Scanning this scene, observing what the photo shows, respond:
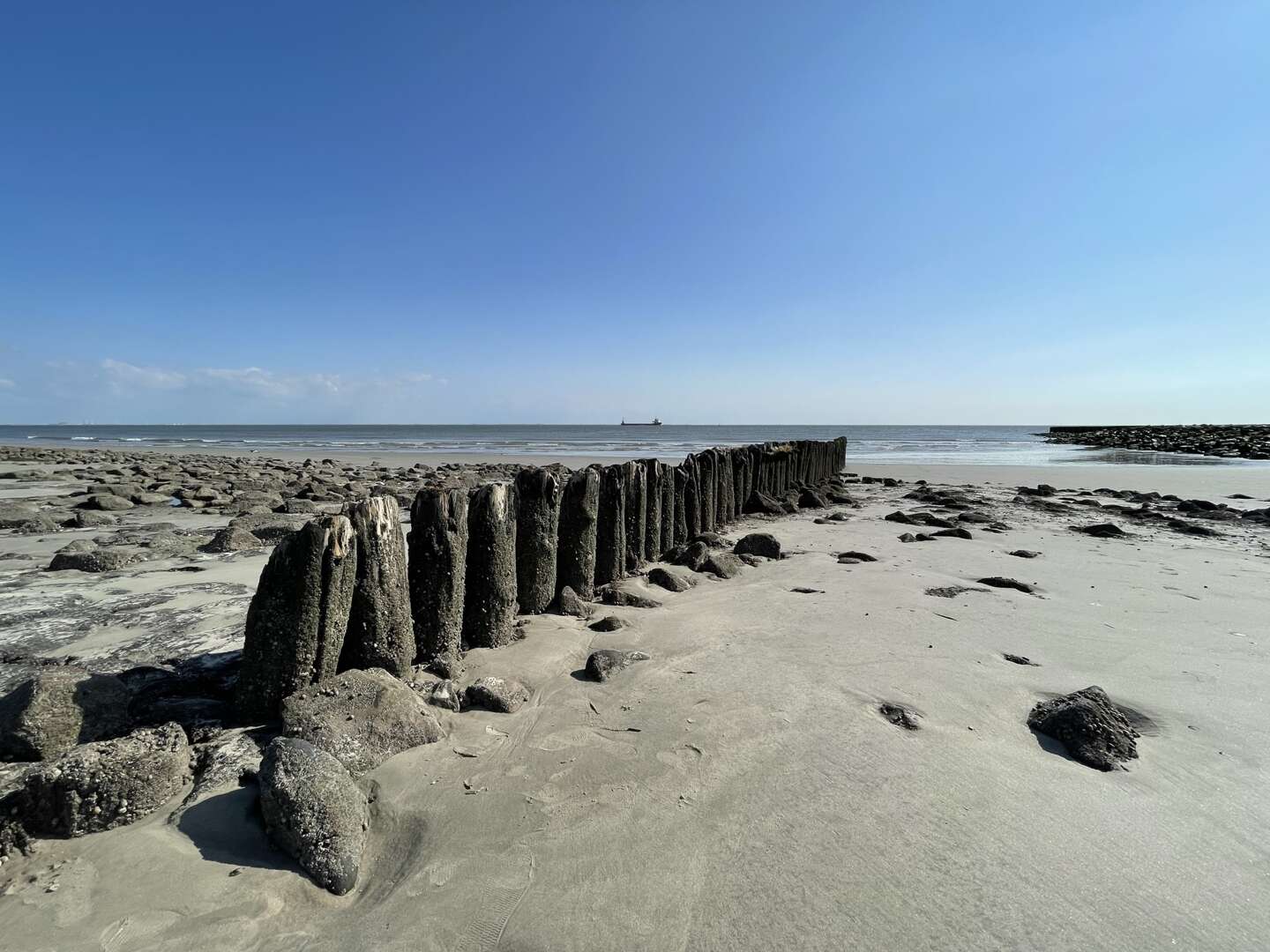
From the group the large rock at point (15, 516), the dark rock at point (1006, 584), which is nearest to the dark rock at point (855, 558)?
the dark rock at point (1006, 584)

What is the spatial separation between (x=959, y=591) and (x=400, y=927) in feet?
18.3

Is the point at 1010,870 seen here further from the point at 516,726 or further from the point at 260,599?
the point at 260,599

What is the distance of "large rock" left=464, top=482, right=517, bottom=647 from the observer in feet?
14.1

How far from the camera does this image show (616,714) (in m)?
3.39

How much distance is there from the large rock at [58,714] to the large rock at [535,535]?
2.47 metres

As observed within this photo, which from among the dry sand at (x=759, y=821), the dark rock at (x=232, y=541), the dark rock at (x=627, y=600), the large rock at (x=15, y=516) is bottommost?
the dry sand at (x=759, y=821)

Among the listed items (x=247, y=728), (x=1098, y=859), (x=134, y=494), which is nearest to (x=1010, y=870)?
(x=1098, y=859)

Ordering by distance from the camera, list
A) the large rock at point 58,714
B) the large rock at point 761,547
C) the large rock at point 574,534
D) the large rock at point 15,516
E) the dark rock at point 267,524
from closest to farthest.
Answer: the large rock at point 58,714 < the large rock at point 574,534 < the large rock at point 761,547 < the dark rock at point 267,524 < the large rock at point 15,516

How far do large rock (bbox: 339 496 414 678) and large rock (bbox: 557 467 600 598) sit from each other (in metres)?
1.84

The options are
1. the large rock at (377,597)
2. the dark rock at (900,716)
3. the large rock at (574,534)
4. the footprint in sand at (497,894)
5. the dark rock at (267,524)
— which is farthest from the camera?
the dark rock at (267,524)

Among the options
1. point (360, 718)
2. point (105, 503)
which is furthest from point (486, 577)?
point (105, 503)

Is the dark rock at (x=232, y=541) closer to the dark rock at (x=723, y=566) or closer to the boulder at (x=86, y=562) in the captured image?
the boulder at (x=86, y=562)

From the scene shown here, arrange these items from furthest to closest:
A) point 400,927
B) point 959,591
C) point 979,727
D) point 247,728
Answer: point 959,591, point 979,727, point 247,728, point 400,927

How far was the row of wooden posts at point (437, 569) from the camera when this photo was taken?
3193 mm
